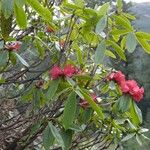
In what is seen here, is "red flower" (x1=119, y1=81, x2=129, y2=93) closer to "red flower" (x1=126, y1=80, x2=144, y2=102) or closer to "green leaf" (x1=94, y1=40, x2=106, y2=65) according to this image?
"red flower" (x1=126, y1=80, x2=144, y2=102)

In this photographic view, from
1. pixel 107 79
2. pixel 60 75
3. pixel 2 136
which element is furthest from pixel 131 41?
pixel 2 136

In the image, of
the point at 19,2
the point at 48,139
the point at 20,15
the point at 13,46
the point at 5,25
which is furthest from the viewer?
the point at 13,46

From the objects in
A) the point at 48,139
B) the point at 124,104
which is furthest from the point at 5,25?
the point at 124,104

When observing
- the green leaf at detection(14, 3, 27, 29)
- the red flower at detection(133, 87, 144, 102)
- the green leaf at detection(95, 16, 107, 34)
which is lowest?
the red flower at detection(133, 87, 144, 102)

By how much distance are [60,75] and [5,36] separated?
475 millimetres

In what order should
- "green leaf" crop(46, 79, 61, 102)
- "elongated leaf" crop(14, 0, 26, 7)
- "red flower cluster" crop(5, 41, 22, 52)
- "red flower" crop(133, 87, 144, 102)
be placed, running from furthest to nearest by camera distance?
"red flower" crop(133, 87, 144, 102), "red flower cluster" crop(5, 41, 22, 52), "green leaf" crop(46, 79, 61, 102), "elongated leaf" crop(14, 0, 26, 7)

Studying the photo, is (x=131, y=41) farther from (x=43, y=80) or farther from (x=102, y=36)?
(x=43, y=80)

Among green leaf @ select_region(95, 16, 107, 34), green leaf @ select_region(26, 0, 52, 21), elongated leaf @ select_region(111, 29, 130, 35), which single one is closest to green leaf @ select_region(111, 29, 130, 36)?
elongated leaf @ select_region(111, 29, 130, 35)

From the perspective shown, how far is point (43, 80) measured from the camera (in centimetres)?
228

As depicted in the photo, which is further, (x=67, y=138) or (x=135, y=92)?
(x=135, y=92)

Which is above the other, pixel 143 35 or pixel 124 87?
pixel 143 35

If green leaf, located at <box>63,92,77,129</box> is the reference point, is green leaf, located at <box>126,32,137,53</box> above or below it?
above

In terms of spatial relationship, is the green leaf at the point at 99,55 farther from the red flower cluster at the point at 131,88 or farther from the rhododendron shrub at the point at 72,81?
the red flower cluster at the point at 131,88

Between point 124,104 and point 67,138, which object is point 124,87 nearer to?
point 124,104
